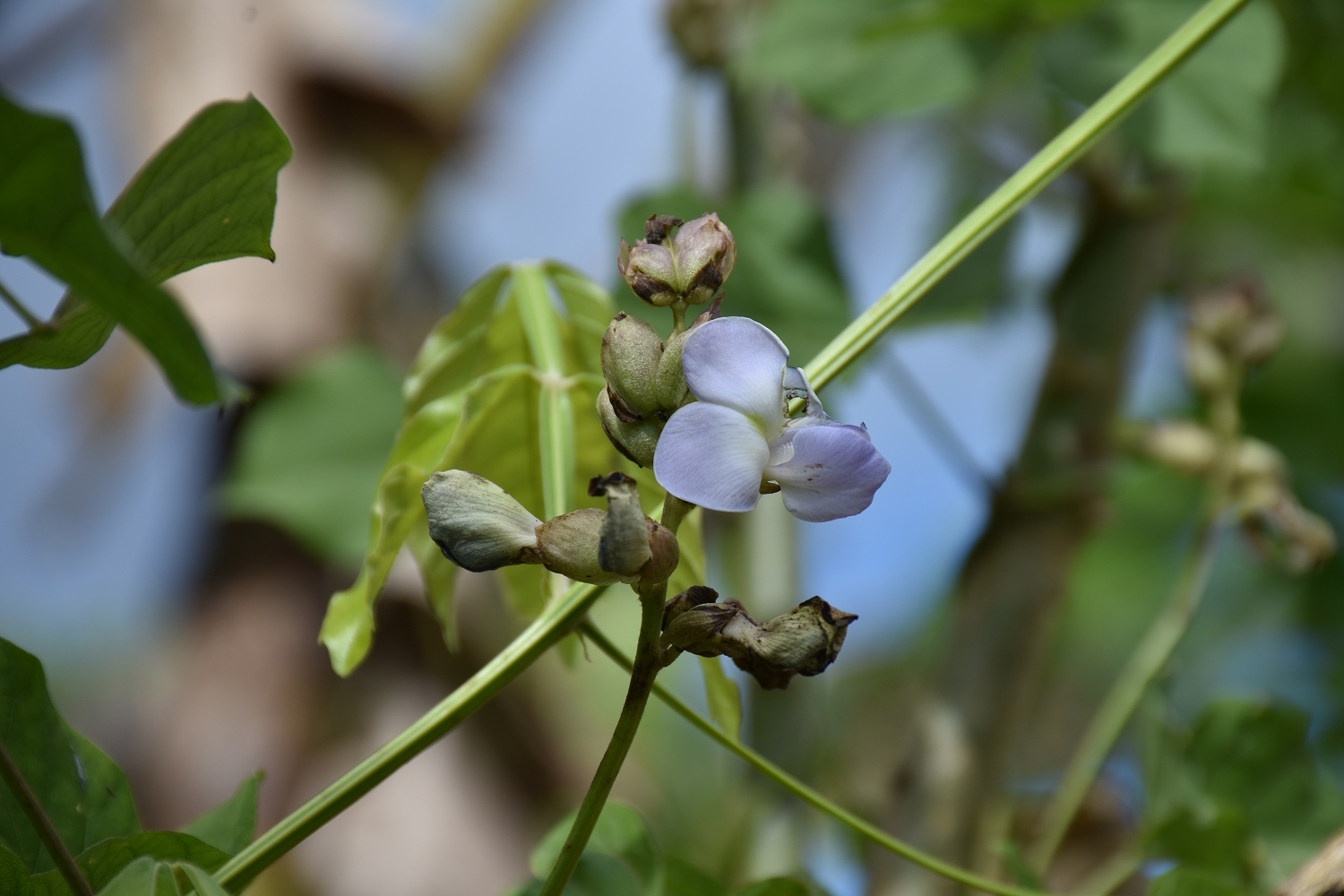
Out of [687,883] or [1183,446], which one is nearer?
[687,883]

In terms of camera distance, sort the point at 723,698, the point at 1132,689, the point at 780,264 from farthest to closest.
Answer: the point at 780,264 → the point at 1132,689 → the point at 723,698

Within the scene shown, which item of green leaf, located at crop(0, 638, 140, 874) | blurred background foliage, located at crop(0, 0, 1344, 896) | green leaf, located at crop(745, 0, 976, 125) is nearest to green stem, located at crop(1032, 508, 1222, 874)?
blurred background foliage, located at crop(0, 0, 1344, 896)

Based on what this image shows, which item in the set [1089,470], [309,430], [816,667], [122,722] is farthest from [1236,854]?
[122,722]

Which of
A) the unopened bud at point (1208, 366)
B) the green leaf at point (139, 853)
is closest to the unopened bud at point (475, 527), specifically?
the green leaf at point (139, 853)

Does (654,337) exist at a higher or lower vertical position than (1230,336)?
higher

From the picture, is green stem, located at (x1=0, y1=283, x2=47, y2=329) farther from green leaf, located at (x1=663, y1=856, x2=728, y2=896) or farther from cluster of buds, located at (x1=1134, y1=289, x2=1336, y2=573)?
cluster of buds, located at (x1=1134, y1=289, x2=1336, y2=573)

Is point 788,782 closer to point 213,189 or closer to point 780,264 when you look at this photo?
point 213,189

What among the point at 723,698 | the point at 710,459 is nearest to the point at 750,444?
the point at 710,459
